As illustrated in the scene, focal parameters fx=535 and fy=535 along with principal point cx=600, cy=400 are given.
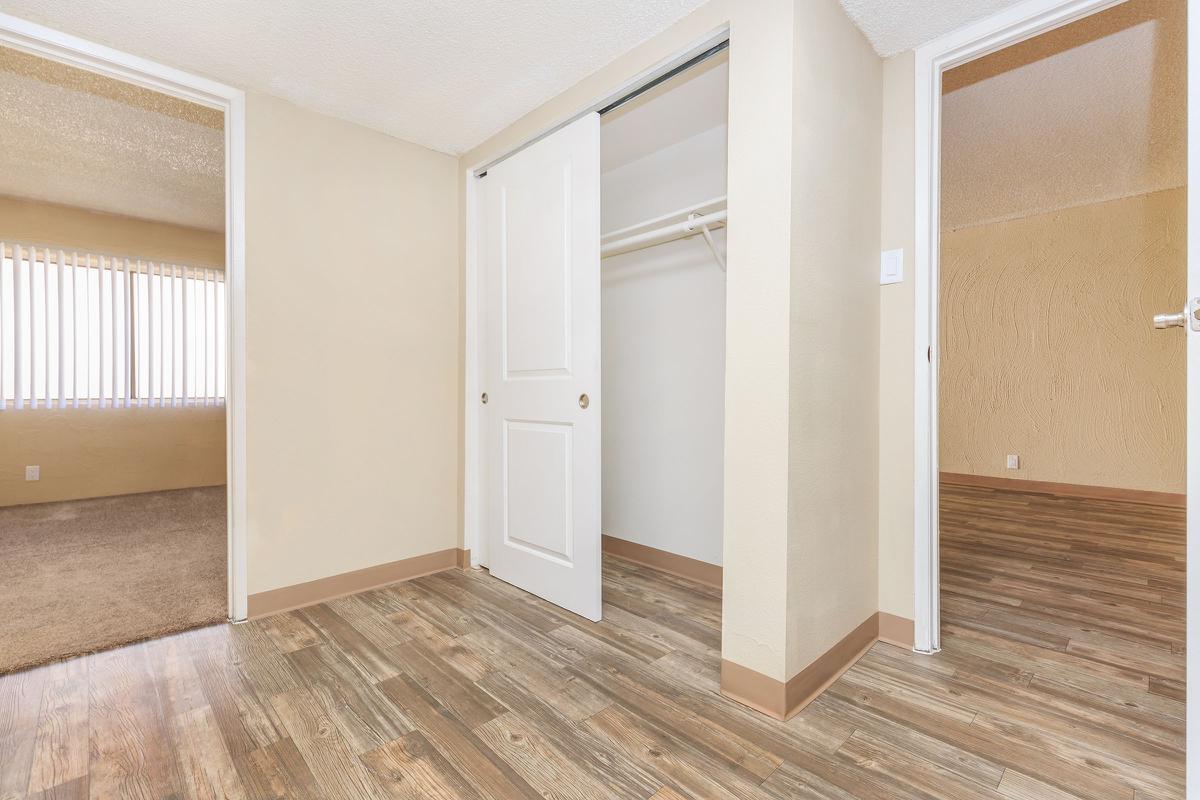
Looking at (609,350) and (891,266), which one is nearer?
(891,266)

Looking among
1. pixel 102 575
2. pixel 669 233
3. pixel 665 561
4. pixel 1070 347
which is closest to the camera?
pixel 669 233

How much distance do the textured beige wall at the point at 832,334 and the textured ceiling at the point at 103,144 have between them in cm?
297

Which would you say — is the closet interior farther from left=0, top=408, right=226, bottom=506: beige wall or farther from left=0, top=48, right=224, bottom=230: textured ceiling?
left=0, top=408, right=226, bottom=506: beige wall

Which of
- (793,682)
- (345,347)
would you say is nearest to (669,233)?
(345,347)

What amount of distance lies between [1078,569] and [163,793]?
13.1ft

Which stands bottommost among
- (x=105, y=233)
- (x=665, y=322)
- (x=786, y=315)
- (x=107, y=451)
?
(x=107, y=451)

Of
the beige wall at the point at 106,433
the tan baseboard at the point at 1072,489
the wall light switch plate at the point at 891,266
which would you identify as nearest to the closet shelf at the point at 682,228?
the wall light switch plate at the point at 891,266

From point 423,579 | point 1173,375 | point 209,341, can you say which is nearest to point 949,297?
point 1173,375

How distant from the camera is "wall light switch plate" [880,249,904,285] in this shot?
6.62 feet

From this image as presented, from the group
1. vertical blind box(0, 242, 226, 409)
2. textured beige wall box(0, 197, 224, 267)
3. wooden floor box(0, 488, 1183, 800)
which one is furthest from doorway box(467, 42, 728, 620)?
textured beige wall box(0, 197, 224, 267)

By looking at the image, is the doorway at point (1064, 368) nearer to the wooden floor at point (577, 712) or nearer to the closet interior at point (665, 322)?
the wooden floor at point (577, 712)

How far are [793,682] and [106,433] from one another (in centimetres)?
595

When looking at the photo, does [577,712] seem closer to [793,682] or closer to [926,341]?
[793,682]

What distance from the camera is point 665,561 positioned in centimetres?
291
